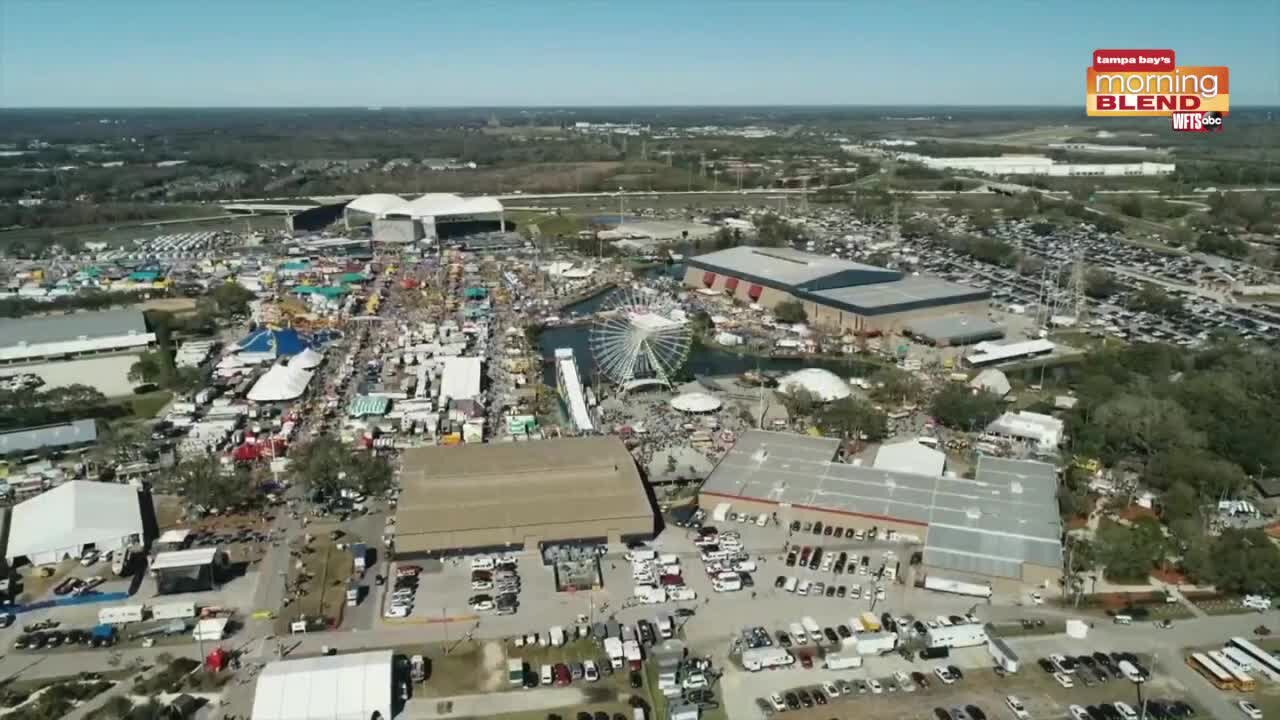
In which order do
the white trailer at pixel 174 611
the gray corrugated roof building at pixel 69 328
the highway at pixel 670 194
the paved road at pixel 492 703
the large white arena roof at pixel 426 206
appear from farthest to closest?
1. the highway at pixel 670 194
2. the large white arena roof at pixel 426 206
3. the gray corrugated roof building at pixel 69 328
4. the white trailer at pixel 174 611
5. the paved road at pixel 492 703

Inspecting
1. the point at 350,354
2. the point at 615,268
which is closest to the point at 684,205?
the point at 615,268

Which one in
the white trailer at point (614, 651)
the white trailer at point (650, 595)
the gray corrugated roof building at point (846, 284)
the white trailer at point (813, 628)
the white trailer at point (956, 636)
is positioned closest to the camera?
the white trailer at point (614, 651)

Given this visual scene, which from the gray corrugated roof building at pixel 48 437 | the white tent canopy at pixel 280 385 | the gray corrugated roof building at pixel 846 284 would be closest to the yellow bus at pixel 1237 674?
the gray corrugated roof building at pixel 846 284

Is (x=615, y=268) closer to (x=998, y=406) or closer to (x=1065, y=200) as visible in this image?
(x=998, y=406)

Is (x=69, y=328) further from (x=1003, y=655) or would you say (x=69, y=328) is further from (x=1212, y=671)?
(x=1212, y=671)

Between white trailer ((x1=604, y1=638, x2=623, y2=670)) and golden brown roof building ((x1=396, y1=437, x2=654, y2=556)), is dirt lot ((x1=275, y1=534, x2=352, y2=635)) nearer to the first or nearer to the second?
golden brown roof building ((x1=396, y1=437, x2=654, y2=556))

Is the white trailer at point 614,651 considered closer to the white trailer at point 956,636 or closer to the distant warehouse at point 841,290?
the white trailer at point 956,636
